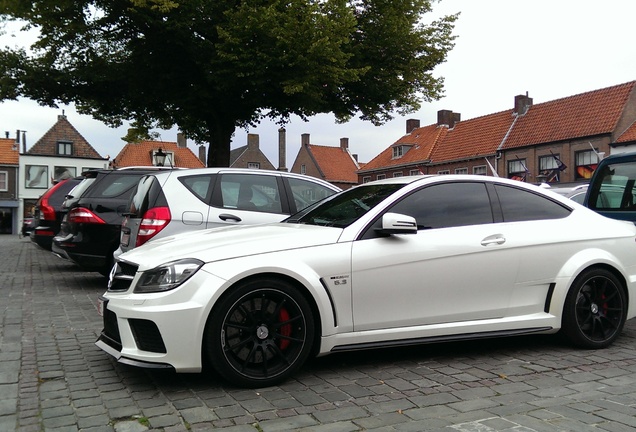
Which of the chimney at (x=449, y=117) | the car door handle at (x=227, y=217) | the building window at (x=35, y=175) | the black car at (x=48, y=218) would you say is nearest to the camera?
the car door handle at (x=227, y=217)

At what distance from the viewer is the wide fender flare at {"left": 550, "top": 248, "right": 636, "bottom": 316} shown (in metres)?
5.01

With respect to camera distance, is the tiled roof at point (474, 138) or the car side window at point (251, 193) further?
the tiled roof at point (474, 138)

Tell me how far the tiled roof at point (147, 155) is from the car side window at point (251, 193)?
49750 millimetres

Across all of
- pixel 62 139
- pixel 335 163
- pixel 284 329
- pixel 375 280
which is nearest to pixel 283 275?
pixel 284 329

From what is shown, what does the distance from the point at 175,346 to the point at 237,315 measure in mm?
452

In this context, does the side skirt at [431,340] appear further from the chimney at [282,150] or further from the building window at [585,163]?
the chimney at [282,150]

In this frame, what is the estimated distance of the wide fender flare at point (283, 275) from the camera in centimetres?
397

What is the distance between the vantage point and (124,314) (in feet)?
13.2

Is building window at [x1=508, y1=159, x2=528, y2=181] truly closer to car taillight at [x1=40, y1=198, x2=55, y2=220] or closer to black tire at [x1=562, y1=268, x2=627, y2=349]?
car taillight at [x1=40, y1=198, x2=55, y2=220]

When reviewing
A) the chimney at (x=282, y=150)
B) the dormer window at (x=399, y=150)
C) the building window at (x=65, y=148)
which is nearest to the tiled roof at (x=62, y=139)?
the building window at (x=65, y=148)

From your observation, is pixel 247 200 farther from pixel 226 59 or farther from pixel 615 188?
pixel 226 59

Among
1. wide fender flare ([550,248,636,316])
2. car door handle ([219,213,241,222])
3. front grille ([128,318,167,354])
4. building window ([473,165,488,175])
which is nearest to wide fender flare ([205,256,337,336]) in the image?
front grille ([128,318,167,354])

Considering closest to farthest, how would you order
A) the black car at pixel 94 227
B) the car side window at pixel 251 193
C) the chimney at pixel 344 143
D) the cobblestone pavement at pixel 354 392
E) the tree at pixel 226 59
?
the cobblestone pavement at pixel 354 392 → the car side window at pixel 251 193 → the black car at pixel 94 227 → the tree at pixel 226 59 → the chimney at pixel 344 143

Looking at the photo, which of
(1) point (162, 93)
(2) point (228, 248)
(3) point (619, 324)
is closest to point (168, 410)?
(2) point (228, 248)
